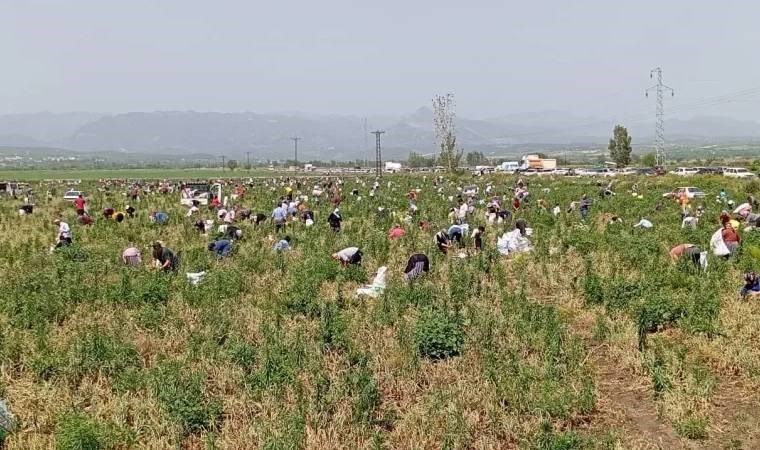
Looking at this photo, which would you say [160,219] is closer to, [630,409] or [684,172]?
[630,409]

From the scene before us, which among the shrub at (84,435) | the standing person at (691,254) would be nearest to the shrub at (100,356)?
the shrub at (84,435)

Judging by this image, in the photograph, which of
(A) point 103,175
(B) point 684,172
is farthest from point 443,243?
(A) point 103,175

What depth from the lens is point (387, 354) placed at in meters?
8.81

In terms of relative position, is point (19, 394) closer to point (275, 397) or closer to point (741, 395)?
point (275, 397)

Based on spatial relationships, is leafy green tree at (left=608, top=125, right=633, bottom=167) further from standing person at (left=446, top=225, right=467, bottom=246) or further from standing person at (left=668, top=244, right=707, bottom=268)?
standing person at (left=668, top=244, right=707, bottom=268)

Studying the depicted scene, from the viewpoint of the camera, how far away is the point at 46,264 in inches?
615

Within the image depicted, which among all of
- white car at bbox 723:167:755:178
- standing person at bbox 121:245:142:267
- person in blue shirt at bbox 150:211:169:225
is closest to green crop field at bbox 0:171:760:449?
standing person at bbox 121:245:142:267

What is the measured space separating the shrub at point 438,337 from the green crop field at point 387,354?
0.03 meters

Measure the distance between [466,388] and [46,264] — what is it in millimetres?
11766

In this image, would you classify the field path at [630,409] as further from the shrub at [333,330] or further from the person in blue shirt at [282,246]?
the person in blue shirt at [282,246]

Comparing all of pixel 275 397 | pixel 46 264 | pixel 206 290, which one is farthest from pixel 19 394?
pixel 46 264

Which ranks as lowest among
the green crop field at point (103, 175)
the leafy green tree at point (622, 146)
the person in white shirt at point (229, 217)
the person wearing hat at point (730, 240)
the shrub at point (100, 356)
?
the shrub at point (100, 356)

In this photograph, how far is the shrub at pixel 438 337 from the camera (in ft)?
29.1

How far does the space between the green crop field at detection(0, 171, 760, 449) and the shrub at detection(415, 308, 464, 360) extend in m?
0.03
